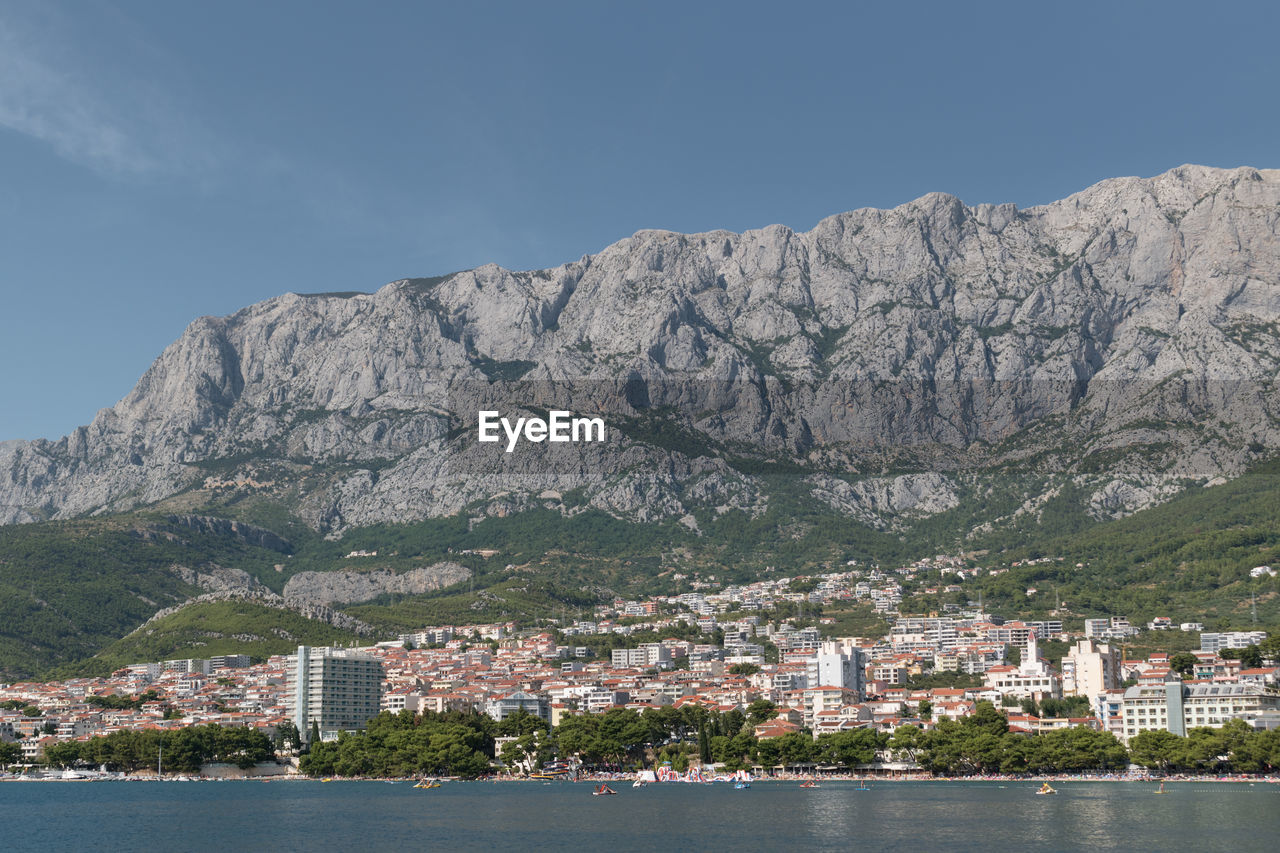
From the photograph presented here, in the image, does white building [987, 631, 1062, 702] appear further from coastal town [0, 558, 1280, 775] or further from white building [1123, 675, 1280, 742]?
white building [1123, 675, 1280, 742]

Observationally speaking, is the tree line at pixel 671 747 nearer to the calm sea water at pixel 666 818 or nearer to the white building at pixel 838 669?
the calm sea water at pixel 666 818

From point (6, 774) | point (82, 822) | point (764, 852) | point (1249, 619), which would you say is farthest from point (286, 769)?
point (1249, 619)

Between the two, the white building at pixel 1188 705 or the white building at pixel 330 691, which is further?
the white building at pixel 330 691

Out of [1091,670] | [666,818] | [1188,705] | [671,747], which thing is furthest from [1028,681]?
[666,818]

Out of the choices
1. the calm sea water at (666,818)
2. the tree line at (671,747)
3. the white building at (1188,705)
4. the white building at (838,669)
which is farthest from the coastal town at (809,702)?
the calm sea water at (666,818)

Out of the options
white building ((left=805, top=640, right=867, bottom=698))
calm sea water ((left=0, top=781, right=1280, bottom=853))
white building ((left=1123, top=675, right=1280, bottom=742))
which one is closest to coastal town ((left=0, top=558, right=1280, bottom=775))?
white building ((left=1123, top=675, right=1280, bottom=742))

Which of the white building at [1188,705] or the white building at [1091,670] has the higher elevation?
the white building at [1091,670]

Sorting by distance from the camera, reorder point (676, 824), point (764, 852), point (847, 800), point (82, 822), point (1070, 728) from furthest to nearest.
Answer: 1. point (1070, 728)
2. point (847, 800)
3. point (82, 822)
4. point (676, 824)
5. point (764, 852)

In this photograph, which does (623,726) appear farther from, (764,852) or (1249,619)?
(1249,619)
